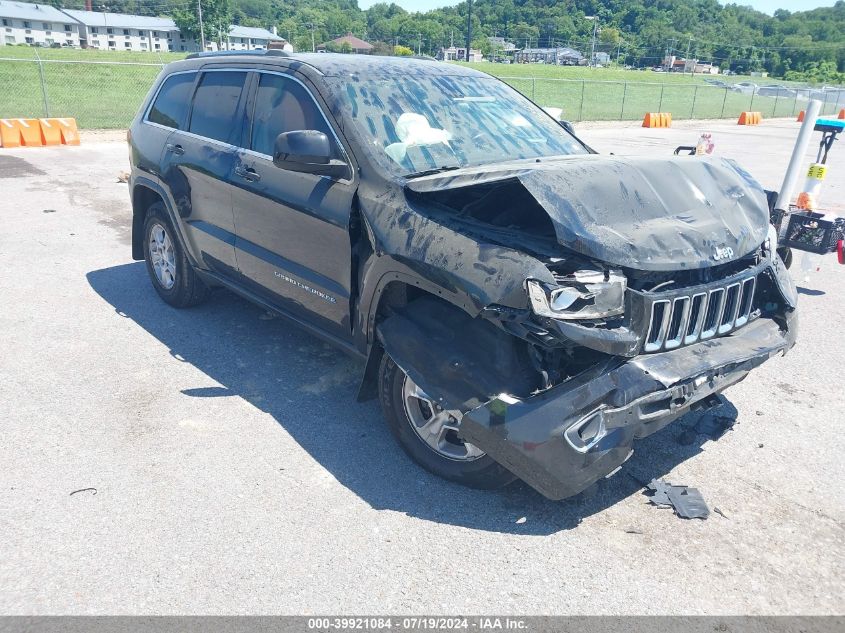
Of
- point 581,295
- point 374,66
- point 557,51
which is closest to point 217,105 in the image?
point 374,66

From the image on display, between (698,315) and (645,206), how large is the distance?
0.57 meters

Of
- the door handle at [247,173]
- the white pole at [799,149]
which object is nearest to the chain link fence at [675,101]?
the white pole at [799,149]

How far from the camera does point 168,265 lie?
233 inches

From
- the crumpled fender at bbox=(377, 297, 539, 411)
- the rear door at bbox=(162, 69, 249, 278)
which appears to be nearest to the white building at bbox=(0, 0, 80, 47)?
the rear door at bbox=(162, 69, 249, 278)

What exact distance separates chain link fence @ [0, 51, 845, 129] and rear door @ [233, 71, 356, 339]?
15.3 metres

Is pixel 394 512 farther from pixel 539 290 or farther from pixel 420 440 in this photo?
pixel 539 290

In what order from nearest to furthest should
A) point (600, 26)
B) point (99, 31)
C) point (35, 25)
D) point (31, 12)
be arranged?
point (31, 12) → point (35, 25) → point (99, 31) → point (600, 26)

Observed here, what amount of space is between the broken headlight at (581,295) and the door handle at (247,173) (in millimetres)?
2339

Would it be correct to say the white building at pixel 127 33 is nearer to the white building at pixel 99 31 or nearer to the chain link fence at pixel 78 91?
the white building at pixel 99 31

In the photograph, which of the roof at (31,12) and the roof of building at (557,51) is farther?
the roof of building at (557,51)

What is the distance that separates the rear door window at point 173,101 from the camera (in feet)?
18.0

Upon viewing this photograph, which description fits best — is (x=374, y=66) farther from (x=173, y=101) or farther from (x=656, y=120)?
(x=656, y=120)

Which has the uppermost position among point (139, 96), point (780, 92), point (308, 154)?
point (308, 154)

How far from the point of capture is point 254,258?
466 cm
